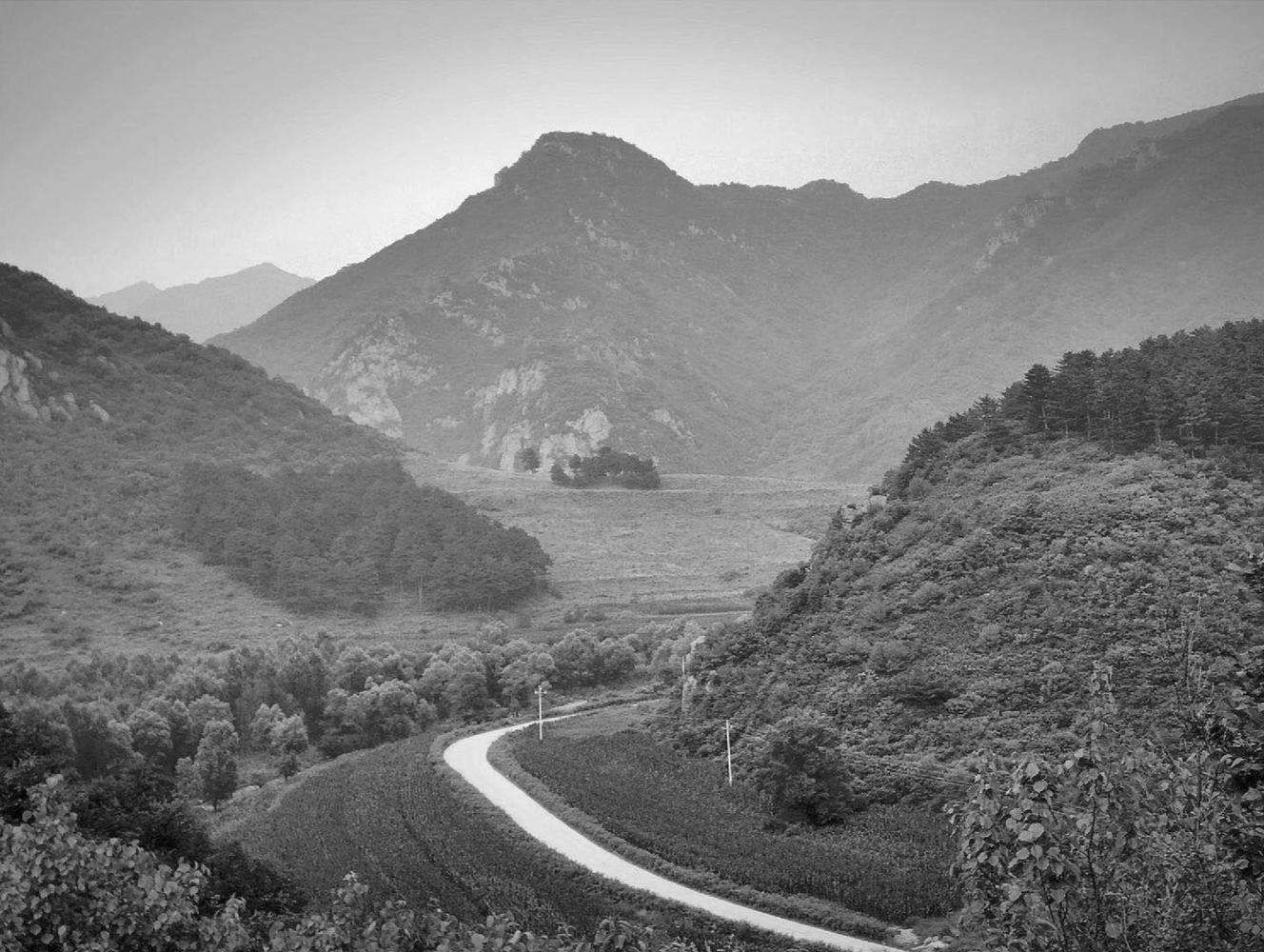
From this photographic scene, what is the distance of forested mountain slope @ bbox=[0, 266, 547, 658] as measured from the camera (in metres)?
58.5

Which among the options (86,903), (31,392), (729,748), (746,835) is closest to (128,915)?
(86,903)

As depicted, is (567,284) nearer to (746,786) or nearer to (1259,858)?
(746,786)

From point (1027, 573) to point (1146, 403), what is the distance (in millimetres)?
8148

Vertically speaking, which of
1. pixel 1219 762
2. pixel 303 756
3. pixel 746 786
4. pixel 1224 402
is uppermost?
pixel 1224 402

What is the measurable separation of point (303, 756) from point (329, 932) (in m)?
31.2

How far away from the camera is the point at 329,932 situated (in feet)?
30.9

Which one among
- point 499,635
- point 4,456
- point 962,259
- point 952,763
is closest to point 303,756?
point 499,635

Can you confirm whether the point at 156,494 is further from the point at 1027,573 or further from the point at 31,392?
the point at 1027,573

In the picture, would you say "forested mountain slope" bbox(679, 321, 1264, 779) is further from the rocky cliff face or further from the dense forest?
the rocky cliff face

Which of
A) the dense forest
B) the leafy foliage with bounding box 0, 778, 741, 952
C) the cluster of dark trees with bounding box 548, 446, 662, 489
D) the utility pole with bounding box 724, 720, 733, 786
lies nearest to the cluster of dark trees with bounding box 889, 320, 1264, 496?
the utility pole with bounding box 724, 720, 733, 786

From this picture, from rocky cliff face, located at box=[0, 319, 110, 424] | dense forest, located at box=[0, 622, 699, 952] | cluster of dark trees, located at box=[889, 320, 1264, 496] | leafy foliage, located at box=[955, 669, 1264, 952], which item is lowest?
dense forest, located at box=[0, 622, 699, 952]

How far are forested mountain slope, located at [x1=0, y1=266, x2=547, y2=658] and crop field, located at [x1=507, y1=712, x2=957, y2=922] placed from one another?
3465cm

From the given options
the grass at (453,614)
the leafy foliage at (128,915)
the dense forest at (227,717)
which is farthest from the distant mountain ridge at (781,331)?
the leafy foliage at (128,915)

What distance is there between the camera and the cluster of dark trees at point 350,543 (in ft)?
212
